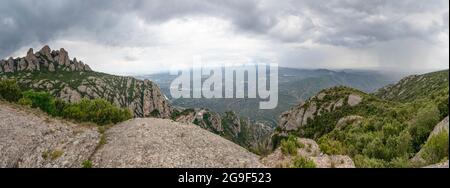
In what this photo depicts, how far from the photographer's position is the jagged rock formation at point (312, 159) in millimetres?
35053

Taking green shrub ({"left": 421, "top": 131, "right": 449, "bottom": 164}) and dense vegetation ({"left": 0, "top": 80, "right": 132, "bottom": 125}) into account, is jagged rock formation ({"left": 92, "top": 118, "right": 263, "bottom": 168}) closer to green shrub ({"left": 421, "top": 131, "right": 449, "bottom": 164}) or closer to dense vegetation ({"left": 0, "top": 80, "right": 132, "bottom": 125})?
green shrub ({"left": 421, "top": 131, "right": 449, "bottom": 164})

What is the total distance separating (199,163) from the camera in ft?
115

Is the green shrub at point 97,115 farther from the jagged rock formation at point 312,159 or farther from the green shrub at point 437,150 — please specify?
the green shrub at point 437,150

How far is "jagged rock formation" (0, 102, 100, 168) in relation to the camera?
40.1m

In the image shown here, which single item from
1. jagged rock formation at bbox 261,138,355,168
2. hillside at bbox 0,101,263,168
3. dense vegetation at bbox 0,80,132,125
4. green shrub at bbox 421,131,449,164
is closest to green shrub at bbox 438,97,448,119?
green shrub at bbox 421,131,449,164

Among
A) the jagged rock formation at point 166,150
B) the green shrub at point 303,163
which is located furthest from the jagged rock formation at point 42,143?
the green shrub at point 303,163

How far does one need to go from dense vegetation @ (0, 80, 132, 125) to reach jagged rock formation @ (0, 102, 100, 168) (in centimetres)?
1628

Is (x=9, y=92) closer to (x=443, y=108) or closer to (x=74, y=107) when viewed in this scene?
(x=74, y=107)

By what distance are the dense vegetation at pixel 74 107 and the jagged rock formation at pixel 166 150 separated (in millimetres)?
28865

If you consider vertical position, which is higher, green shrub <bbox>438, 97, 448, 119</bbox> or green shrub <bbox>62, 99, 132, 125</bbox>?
green shrub <bbox>438, 97, 448, 119</bbox>
